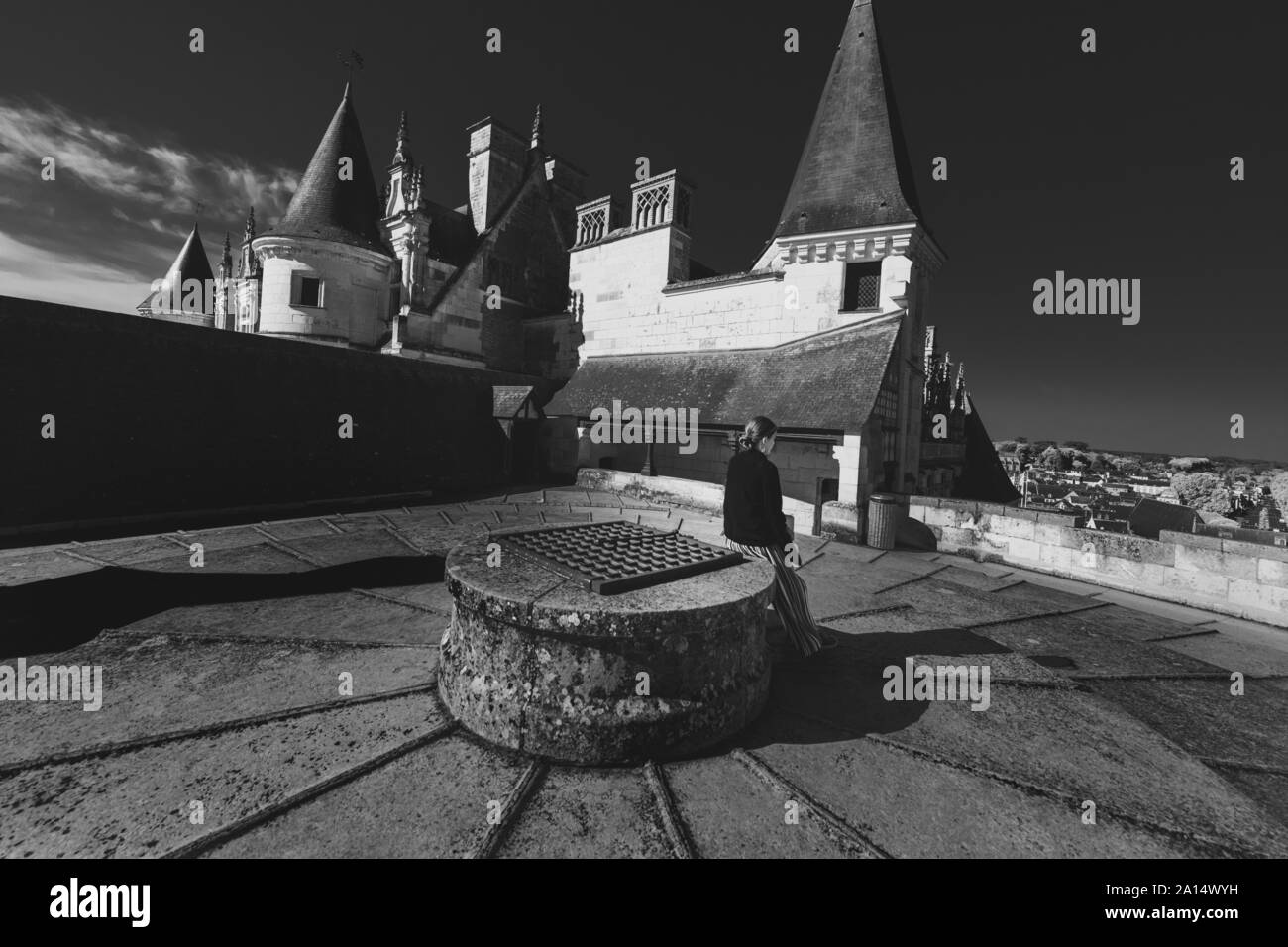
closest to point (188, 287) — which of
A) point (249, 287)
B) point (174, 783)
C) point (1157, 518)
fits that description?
point (249, 287)

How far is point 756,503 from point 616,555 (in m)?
1.18

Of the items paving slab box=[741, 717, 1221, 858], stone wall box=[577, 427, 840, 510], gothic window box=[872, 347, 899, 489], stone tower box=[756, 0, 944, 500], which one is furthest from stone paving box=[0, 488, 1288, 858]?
stone tower box=[756, 0, 944, 500]

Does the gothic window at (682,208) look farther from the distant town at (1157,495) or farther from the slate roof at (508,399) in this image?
the distant town at (1157,495)

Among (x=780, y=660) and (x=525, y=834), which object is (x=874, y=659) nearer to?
(x=780, y=660)

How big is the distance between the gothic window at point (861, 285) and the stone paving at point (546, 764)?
357 inches

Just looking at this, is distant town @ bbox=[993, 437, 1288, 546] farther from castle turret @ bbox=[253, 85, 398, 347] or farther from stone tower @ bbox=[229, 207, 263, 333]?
stone tower @ bbox=[229, 207, 263, 333]

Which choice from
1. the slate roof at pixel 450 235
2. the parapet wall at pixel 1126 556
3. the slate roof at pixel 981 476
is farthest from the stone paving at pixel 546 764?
the slate roof at pixel 981 476

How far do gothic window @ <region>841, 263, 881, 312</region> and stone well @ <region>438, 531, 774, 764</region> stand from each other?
11.4 m

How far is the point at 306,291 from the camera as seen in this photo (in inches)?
685

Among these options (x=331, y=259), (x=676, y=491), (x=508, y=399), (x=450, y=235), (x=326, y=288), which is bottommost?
(x=676, y=491)

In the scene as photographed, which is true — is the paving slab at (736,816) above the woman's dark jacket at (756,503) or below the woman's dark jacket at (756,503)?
below

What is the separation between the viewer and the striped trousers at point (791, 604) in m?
4.04

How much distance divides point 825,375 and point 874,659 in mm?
8588

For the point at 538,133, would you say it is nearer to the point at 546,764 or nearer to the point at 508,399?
the point at 508,399
